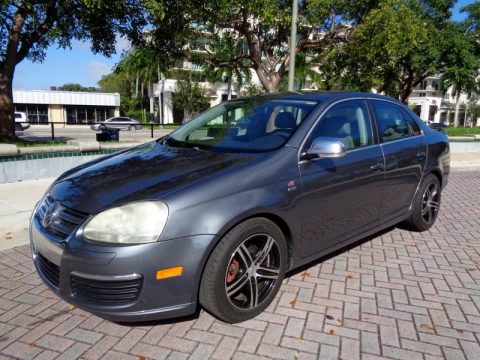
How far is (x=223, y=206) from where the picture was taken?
2637 mm

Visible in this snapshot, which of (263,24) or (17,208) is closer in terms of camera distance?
(17,208)

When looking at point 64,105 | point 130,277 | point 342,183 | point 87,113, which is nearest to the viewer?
point 130,277

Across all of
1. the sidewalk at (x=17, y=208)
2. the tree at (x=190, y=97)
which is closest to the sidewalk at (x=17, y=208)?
the sidewalk at (x=17, y=208)

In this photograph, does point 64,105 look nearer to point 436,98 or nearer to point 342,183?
point 342,183

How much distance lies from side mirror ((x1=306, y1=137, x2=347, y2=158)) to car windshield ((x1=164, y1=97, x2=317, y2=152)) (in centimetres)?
23

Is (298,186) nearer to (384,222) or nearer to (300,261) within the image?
(300,261)

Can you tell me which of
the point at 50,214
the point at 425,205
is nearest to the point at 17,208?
the point at 50,214

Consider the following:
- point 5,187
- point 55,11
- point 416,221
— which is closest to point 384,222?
point 416,221

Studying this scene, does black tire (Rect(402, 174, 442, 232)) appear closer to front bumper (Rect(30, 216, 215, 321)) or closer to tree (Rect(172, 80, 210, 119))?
front bumper (Rect(30, 216, 215, 321))

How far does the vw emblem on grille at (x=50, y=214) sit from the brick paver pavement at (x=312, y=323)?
0.75 metres

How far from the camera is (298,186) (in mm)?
3111

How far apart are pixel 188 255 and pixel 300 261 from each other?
116 centimetres

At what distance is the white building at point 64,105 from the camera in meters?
46.3

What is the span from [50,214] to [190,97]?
43790 millimetres
